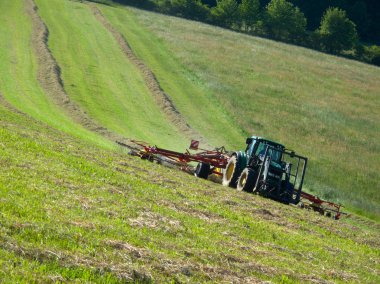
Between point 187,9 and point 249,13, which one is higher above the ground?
point 249,13

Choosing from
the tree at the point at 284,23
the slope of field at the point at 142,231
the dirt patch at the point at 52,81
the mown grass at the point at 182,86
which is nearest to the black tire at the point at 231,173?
the slope of field at the point at 142,231

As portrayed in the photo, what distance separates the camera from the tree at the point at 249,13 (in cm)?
9225

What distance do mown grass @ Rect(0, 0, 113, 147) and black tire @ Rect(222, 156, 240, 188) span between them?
4.90 metres

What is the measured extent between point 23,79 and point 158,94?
842 cm

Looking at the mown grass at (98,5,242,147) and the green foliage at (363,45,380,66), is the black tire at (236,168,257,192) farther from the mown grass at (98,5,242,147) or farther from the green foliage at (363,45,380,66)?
the green foliage at (363,45,380,66)

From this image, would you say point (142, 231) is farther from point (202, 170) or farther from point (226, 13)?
point (226, 13)

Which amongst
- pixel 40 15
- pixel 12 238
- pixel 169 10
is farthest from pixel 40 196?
pixel 169 10

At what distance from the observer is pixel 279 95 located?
167 ft

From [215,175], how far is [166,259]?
16054mm

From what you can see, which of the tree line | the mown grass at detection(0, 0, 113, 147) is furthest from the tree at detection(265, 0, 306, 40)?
the mown grass at detection(0, 0, 113, 147)

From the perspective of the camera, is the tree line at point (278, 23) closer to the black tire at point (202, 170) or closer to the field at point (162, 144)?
the field at point (162, 144)

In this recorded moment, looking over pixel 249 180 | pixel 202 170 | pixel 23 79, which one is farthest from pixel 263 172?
pixel 23 79

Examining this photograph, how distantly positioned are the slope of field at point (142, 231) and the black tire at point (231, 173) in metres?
3.47

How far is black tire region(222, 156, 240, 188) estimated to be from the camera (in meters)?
23.7
